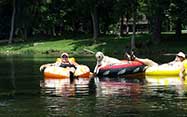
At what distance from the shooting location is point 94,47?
6600 centimetres

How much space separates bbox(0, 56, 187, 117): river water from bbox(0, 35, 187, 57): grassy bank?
30914mm

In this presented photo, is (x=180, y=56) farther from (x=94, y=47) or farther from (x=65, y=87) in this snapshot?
(x=94, y=47)

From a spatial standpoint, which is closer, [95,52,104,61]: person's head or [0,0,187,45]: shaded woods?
[95,52,104,61]: person's head

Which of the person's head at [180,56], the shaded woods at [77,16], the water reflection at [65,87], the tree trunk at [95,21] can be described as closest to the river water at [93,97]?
the water reflection at [65,87]

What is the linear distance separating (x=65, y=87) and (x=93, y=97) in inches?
189

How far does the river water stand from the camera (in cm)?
1769

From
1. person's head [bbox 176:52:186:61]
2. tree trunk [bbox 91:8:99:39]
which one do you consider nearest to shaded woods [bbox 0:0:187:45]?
tree trunk [bbox 91:8:99:39]

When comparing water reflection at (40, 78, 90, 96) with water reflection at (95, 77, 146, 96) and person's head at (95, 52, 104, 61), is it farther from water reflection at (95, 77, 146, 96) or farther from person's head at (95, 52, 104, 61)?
person's head at (95, 52, 104, 61)

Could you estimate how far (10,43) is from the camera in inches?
3118

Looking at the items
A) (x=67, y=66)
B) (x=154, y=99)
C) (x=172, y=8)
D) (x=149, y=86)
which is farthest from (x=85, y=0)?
(x=154, y=99)

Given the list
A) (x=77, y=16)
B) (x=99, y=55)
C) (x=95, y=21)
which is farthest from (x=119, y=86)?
(x=77, y=16)

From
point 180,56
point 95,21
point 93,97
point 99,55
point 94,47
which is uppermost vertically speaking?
point 95,21

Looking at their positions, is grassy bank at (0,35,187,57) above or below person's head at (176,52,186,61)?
above

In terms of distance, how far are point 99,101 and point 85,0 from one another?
168 ft
